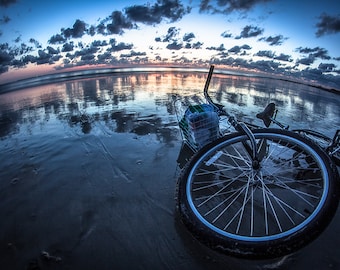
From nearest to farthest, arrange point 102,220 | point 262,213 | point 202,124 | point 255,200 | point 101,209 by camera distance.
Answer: point 102,220 → point 262,213 → point 101,209 → point 255,200 → point 202,124

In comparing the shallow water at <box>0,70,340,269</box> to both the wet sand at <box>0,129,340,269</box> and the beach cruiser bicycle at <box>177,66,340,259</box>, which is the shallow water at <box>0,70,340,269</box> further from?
the beach cruiser bicycle at <box>177,66,340,259</box>

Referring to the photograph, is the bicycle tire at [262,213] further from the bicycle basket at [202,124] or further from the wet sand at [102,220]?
the bicycle basket at [202,124]

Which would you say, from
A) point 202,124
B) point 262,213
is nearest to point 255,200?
point 262,213

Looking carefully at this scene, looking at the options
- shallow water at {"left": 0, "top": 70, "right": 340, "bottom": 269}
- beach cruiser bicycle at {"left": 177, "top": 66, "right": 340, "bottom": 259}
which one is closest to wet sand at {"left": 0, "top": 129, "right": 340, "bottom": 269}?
shallow water at {"left": 0, "top": 70, "right": 340, "bottom": 269}

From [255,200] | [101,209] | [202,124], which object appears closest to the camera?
[101,209]

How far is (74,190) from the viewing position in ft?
13.2

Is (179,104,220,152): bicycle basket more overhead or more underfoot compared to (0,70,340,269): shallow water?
more overhead

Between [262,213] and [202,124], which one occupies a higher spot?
[202,124]

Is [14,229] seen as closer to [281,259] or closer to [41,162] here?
[41,162]

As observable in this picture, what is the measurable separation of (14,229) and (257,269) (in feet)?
11.9

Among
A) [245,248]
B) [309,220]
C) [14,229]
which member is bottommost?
[14,229]

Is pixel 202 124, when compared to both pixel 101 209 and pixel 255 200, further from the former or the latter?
pixel 101 209

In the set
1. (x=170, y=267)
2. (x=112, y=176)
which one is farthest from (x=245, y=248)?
(x=112, y=176)

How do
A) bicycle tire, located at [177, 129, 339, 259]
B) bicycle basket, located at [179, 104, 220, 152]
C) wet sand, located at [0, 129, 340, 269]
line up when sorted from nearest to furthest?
bicycle tire, located at [177, 129, 339, 259] → wet sand, located at [0, 129, 340, 269] → bicycle basket, located at [179, 104, 220, 152]
